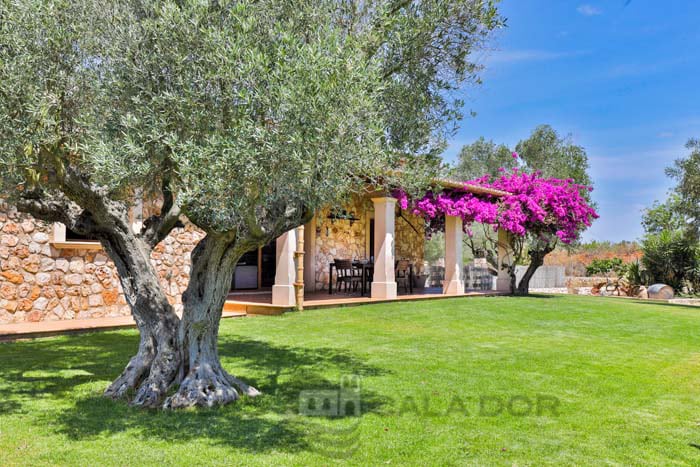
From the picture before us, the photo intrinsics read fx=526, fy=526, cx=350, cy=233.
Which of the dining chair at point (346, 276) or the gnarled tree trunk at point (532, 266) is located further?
the gnarled tree trunk at point (532, 266)

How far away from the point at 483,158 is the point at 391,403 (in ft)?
102

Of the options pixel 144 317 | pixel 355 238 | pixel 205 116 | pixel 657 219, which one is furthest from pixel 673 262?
pixel 205 116

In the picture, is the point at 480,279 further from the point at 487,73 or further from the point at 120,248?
the point at 120,248

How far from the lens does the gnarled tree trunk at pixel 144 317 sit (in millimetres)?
5109

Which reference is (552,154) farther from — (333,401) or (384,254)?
(333,401)

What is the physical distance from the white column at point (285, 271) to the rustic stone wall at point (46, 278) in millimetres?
3177

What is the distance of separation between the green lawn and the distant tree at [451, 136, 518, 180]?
24.6 m

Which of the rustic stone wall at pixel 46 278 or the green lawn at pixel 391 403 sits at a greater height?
the rustic stone wall at pixel 46 278

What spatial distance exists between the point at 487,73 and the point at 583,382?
3684 mm

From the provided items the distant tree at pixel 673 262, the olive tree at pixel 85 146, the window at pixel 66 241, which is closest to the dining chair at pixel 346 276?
the window at pixel 66 241

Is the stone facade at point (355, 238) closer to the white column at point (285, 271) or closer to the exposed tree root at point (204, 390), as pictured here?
the white column at point (285, 271)

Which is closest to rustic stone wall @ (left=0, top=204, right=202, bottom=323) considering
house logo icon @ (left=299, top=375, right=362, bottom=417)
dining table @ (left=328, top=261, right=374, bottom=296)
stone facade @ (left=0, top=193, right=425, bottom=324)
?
stone facade @ (left=0, top=193, right=425, bottom=324)

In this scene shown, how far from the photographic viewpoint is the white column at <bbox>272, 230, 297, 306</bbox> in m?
11.7

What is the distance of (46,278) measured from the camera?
30.2ft
